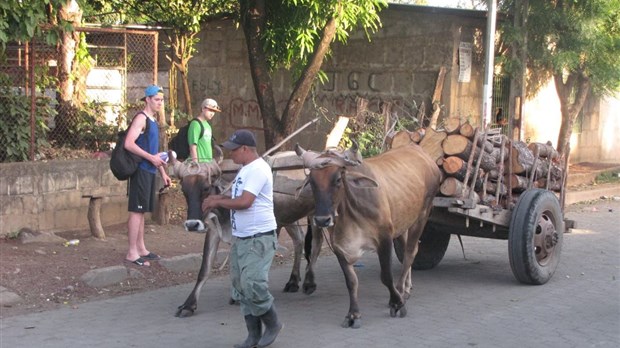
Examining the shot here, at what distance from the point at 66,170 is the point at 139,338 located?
451 cm

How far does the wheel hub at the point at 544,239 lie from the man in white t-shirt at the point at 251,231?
3.68 m

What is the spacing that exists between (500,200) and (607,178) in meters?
11.4

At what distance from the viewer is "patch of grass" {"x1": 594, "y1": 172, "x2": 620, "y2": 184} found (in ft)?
61.7

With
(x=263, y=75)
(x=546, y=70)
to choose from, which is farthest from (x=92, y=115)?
(x=546, y=70)

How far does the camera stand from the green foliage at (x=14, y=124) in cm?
1048

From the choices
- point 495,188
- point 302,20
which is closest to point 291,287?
point 495,188

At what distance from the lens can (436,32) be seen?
15.7m

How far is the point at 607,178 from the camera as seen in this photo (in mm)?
19125

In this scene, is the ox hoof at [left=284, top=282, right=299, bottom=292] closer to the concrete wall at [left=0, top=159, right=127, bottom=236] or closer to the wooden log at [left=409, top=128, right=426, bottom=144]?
the wooden log at [left=409, top=128, right=426, bottom=144]

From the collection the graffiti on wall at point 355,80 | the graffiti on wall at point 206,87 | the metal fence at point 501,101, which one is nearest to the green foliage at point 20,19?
the graffiti on wall at point 355,80

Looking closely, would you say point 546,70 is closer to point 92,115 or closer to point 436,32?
point 436,32

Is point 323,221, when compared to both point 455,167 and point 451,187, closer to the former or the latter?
point 451,187

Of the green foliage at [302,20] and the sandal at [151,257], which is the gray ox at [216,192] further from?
the green foliage at [302,20]

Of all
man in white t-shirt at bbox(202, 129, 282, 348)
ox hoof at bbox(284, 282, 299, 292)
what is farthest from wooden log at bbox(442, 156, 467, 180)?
man in white t-shirt at bbox(202, 129, 282, 348)
